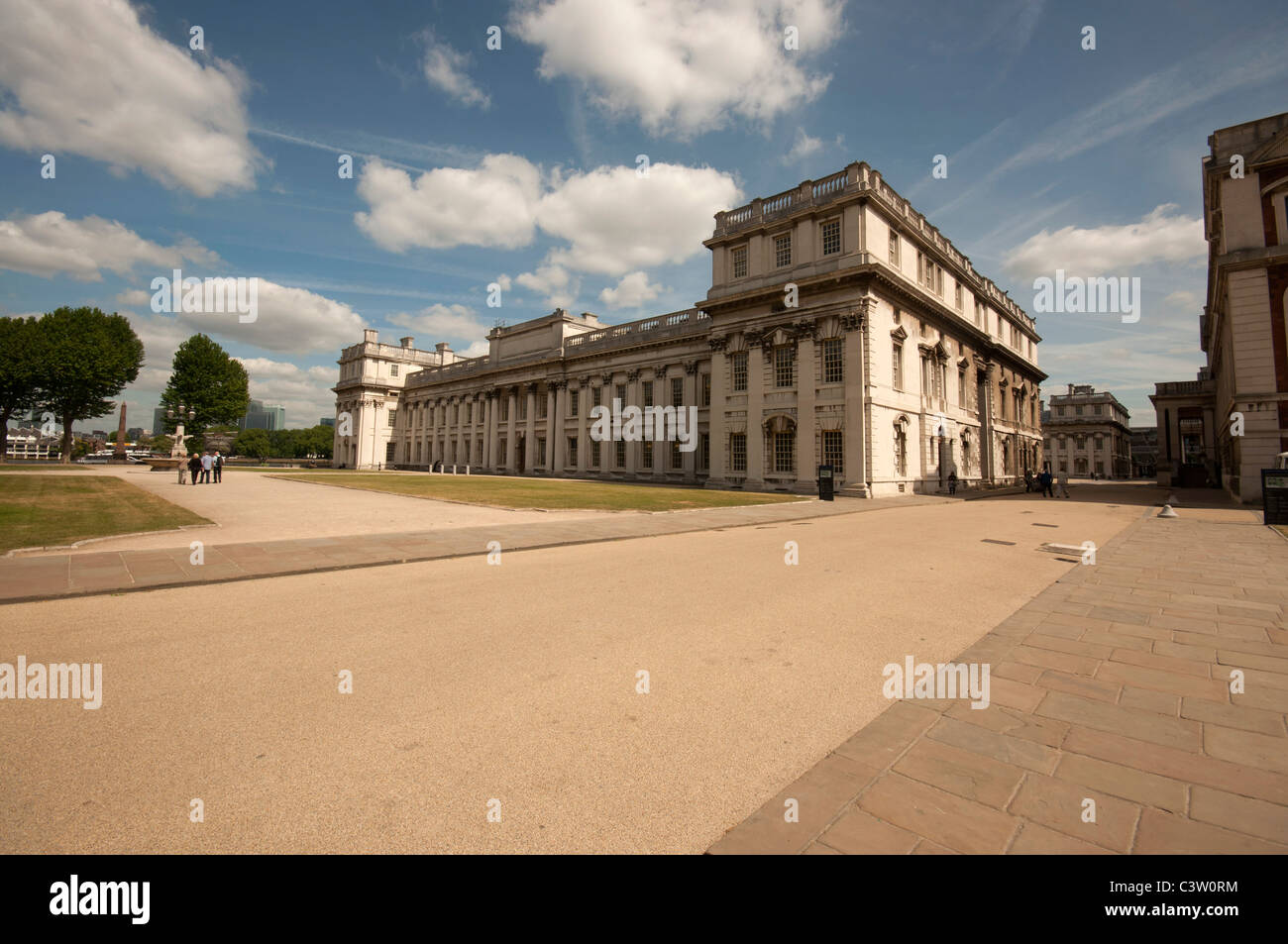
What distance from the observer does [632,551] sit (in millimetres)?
10992

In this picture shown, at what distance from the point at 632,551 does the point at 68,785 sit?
858cm

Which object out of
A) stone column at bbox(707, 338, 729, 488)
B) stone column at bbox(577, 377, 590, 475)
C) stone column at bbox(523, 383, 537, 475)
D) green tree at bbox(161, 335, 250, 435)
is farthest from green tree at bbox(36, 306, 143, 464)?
stone column at bbox(707, 338, 729, 488)

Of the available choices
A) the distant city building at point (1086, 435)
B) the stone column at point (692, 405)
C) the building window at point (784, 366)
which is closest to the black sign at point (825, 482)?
the building window at point (784, 366)

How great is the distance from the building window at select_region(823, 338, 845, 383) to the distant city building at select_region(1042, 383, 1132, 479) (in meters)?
83.5

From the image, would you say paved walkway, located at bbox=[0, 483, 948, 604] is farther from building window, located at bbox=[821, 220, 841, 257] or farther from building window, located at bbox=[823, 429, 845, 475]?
building window, located at bbox=[821, 220, 841, 257]

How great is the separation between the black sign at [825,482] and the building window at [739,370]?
10.2m

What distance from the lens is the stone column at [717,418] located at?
35.9 meters

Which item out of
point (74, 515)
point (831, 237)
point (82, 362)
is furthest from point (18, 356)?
point (831, 237)

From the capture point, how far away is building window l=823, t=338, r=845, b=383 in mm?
30766

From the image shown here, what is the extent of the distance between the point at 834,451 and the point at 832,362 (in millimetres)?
5051

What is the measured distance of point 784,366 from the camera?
33.4 metres
